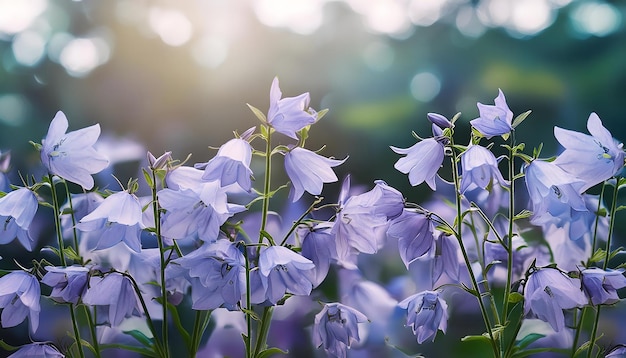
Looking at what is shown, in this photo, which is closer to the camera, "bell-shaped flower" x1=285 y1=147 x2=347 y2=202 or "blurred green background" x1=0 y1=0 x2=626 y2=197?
"bell-shaped flower" x1=285 y1=147 x2=347 y2=202

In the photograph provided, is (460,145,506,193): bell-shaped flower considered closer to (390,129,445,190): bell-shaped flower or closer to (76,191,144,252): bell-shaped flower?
(390,129,445,190): bell-shaped flower

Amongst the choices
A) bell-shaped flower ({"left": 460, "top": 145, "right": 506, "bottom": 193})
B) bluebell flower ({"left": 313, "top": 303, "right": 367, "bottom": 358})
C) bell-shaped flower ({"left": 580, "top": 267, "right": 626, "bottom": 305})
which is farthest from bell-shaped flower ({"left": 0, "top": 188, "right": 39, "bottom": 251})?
bell-shaped flower ({"left": 580, "top": 267, "right": 626, "bottom": 305})

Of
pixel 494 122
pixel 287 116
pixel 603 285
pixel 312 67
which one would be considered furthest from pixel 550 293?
pixel 312 67

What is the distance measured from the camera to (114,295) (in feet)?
2.21

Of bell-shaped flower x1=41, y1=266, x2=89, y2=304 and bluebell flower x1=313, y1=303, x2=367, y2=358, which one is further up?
bell-shaped flower x1=41, y1=266, x2=89, y2=304

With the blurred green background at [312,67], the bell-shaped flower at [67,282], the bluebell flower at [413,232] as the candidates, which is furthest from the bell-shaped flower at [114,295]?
the blurred green background at [312,67]

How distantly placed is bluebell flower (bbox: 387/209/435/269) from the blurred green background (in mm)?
726

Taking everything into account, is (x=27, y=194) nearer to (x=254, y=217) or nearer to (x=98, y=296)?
(x=98, y=296)

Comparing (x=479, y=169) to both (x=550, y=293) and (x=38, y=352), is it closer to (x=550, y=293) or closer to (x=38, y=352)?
(x=550, y=293)

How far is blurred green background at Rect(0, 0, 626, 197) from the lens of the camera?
5.36 ft

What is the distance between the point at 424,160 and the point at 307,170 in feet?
0.37

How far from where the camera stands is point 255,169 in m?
1.27

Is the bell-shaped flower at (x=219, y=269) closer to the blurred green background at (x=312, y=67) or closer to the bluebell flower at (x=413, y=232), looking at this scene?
the bluebell flower at (x=413, y=232)

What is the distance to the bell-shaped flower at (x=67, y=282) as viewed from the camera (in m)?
0.65
